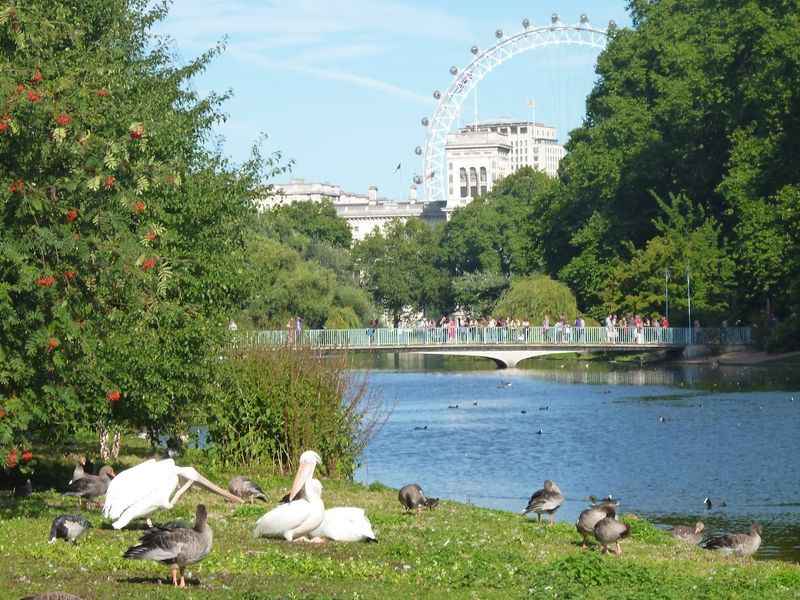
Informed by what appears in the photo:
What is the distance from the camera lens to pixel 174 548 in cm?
Answer: 1389

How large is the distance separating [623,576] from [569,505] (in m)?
13.9

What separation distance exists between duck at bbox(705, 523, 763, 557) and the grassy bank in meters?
0.65

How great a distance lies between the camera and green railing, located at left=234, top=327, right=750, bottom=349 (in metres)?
78.0

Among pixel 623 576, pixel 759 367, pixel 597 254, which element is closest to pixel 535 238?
pixel 597 254

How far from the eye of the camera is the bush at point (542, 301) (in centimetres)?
8962

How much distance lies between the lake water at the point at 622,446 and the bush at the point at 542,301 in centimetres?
1896

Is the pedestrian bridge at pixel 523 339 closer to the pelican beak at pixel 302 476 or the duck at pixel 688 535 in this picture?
the duck at pixel 688 535

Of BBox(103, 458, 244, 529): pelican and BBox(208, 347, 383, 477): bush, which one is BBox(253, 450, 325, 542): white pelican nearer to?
BBox(103, 458, 244, 529): pelican

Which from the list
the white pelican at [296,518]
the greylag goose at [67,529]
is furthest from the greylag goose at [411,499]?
the greylag goose at [67,529]

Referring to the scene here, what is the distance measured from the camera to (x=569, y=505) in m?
29.1

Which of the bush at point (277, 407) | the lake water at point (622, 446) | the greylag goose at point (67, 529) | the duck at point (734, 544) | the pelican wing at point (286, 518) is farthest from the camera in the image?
the lake water at point (622, 446)

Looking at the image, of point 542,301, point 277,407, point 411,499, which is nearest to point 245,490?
point 411,499

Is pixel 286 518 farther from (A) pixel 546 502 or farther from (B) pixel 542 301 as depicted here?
(B) pixel 542 301

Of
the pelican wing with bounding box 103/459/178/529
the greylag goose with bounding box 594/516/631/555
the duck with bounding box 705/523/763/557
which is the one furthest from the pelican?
the duck with bounding box 705/523/763/557
